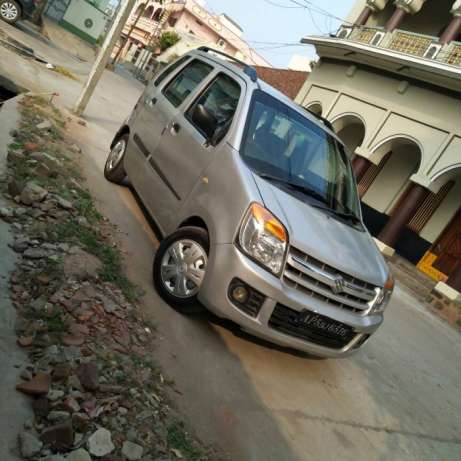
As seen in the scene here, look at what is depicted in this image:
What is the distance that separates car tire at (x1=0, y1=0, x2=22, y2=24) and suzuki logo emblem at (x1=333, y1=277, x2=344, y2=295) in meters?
17.2

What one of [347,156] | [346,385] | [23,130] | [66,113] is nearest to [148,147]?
[23,130]

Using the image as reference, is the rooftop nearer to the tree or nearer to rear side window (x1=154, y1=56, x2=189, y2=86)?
the tree

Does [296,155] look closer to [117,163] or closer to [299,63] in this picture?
[117,163]

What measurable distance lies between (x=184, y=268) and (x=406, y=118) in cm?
1279

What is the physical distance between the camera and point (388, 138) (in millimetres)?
15008

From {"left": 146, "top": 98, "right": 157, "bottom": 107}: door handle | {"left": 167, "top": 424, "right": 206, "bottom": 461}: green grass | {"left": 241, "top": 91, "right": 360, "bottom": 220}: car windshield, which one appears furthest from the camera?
{"left": 146, "top": 98, "right": 157, "bottom": 107}: door handle

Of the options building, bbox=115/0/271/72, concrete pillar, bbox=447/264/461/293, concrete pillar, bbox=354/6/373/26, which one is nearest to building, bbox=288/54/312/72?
building, bbox=115/0/271/72

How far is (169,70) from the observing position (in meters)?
5.78

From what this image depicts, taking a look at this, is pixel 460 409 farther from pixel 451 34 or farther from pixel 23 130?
pixel 451 34

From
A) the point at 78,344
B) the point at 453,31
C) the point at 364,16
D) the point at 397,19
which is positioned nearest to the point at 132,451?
the point at 78,344

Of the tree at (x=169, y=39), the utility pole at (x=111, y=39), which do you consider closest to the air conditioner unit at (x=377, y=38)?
the utility pole at (x=111, y=39)

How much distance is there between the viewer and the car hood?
3.42 meters

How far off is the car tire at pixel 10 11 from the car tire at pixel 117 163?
13.5m

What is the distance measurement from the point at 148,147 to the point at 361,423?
336 centimetres
